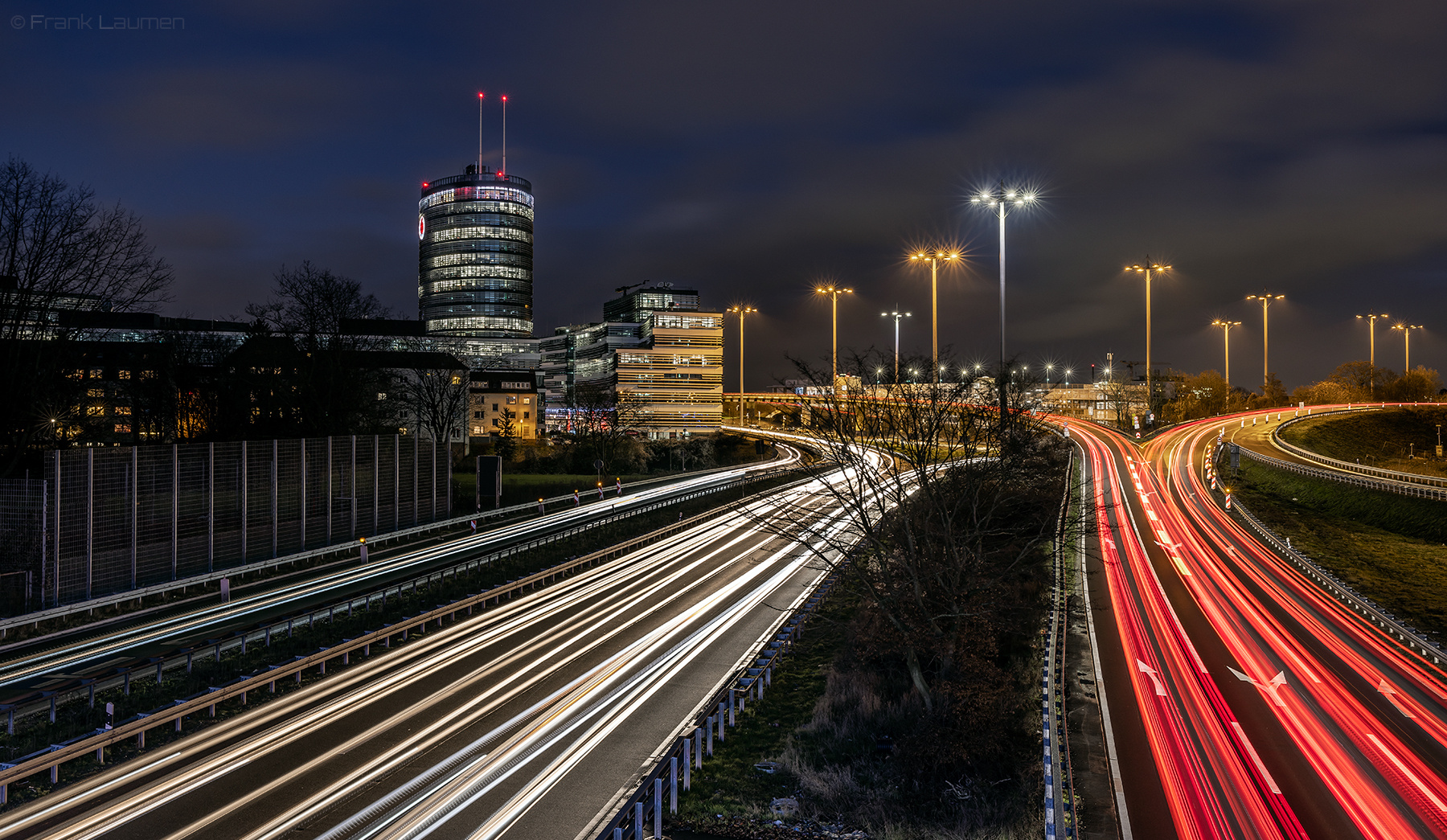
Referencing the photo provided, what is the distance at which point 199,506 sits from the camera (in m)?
25.1

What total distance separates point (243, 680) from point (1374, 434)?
108 m

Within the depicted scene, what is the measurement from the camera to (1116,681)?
736 inches

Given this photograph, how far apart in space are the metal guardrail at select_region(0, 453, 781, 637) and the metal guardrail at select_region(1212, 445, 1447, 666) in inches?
1283

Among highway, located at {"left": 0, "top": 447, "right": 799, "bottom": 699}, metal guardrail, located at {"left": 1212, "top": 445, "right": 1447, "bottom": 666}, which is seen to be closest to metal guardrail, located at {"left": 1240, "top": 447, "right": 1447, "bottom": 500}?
metal guardrail, located at {"left": 1212, "top": 445, "right": 1447, "bottom": 666}

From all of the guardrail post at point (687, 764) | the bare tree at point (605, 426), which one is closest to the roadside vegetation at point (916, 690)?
the guardrail post at point (687, 764)

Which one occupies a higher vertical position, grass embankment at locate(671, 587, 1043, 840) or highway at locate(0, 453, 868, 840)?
highway at locate(0, 453, 868, 840)

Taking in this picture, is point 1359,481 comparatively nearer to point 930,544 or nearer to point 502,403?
point 930,544

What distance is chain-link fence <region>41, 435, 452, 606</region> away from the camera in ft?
69.6

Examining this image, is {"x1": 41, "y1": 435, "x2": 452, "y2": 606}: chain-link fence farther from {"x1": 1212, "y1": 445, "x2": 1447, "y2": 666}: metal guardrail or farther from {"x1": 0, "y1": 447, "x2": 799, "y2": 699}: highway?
{"x1": 1212, "y1": 445, "x2": 1447, "y2": 666}: metal guardrail

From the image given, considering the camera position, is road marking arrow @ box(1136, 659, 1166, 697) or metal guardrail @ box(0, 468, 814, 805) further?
road marking arrow @ box(1136, 659, 1166, 697)

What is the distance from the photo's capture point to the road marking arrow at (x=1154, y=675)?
58.7 feet

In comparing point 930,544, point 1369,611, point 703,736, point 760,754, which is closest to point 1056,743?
point 930,544

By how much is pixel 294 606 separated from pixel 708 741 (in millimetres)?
14503

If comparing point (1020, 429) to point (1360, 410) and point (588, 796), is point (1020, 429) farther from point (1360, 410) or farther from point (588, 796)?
point (1360, 410)
